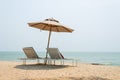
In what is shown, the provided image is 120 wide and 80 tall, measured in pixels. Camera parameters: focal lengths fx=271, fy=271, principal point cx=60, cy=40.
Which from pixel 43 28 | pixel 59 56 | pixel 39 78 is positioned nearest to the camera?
pixel 39 78

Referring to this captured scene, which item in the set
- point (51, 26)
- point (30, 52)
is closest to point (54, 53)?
point (30, 52)

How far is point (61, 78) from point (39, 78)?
593 millimetres

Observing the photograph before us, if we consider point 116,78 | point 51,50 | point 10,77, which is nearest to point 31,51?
point 51,50

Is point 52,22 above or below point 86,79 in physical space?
above

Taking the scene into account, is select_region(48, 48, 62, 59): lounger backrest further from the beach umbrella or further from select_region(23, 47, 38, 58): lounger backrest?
the beach umbrella

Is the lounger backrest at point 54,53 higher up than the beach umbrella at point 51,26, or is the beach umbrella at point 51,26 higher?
the beach umbrella at point 51,26

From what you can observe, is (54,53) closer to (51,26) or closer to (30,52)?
(30,52)

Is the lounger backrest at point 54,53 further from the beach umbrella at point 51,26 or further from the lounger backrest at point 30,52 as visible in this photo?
the beach umbrella at point 51,26

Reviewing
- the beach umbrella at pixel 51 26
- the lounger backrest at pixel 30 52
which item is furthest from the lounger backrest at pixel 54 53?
the beach umbrella at pixel 51 26

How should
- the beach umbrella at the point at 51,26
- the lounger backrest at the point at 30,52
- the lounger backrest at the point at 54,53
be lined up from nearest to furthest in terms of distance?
the lounger backrest at the point at 54,53 → the beach umbrella at the point at 51,26 → the lounger backrest at the point at 30,52

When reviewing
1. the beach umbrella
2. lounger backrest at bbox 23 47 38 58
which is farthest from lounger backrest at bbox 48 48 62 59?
the beach umbrella

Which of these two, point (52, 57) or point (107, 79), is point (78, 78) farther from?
point (52, 57)

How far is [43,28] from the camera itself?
11820mm

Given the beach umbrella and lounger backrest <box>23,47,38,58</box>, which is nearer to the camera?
the beach umbrella
